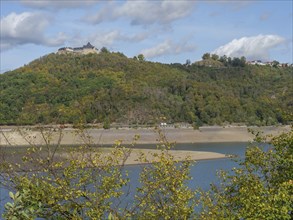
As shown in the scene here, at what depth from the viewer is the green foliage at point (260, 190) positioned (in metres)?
7.77

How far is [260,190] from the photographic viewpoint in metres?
8.53

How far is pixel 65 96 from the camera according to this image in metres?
115

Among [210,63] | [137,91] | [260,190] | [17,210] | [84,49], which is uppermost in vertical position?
[84,49]

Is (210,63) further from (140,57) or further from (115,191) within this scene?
(115,191)

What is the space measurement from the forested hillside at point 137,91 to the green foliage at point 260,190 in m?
82.3

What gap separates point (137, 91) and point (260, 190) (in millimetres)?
106668

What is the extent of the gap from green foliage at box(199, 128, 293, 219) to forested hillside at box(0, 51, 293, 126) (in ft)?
270

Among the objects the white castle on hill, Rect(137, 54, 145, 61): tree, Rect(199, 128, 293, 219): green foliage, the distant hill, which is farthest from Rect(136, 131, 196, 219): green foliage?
the white castle on hill

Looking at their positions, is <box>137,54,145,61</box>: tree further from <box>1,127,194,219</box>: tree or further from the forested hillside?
<box>1,127,194,219</box>: tree

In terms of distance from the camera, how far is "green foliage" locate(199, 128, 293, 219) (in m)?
7.77

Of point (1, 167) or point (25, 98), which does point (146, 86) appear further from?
point (1, 167)

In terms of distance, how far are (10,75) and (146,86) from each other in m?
35.2

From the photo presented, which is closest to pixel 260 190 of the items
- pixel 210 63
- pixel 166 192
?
pixel 166 192

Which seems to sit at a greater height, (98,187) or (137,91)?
(137,91)
